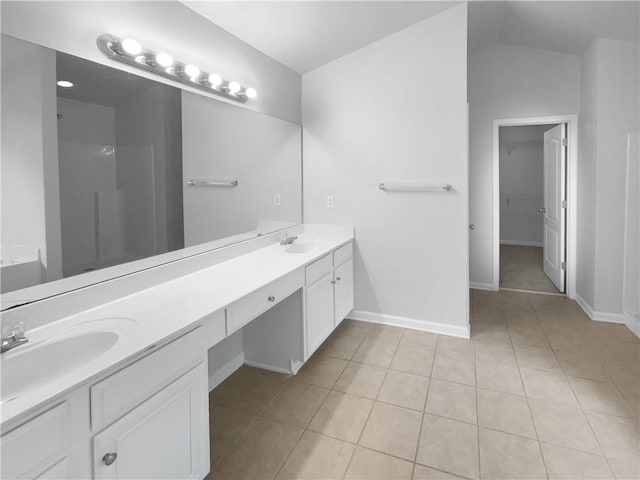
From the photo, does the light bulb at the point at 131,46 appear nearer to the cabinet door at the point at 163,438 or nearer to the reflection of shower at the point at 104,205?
the reflection of shower at the point at 104,205

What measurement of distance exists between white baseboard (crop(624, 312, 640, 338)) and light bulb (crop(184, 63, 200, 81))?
3.75 metres

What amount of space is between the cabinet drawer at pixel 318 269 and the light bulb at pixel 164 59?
4.44ft

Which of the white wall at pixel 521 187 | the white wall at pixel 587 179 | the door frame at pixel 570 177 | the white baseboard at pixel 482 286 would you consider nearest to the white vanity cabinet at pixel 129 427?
the white wall at pixel 587 179

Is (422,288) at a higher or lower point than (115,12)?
lower

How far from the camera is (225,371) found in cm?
247

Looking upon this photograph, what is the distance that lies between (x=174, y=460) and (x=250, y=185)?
5.95 feet

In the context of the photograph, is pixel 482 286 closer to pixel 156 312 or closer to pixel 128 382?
pixel 156 312

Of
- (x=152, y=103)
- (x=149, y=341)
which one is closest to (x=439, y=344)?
(x=149, y=341)

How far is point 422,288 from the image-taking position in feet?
10.4

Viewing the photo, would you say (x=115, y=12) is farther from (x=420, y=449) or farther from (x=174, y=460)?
(x=420, y=449)

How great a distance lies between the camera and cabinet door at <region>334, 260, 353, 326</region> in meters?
2.93

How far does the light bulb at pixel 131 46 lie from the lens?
1.67 m

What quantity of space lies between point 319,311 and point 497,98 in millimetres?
3138

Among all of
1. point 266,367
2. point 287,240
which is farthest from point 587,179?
point 266,367
